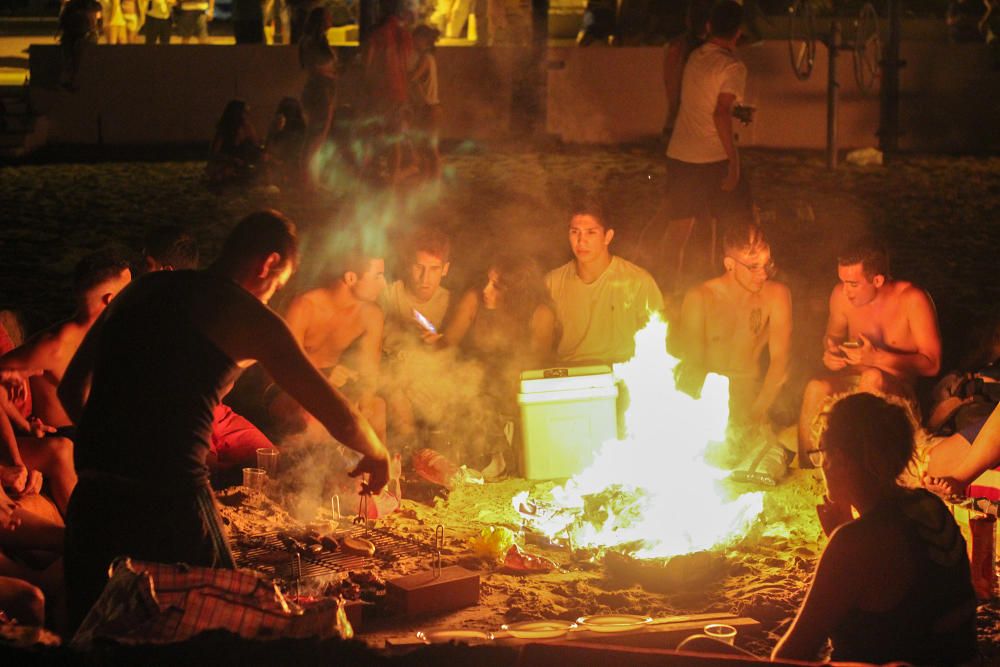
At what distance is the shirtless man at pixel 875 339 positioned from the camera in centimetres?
729

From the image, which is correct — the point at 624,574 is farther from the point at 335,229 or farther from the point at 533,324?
the point at 335,229

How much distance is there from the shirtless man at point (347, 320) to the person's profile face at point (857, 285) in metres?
2.74

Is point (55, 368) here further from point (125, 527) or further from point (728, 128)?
point (728, 128)

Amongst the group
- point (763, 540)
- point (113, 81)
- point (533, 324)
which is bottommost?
point (763, 540)

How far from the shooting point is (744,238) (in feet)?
25.0

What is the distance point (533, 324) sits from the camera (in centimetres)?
789

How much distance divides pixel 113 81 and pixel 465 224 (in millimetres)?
7880

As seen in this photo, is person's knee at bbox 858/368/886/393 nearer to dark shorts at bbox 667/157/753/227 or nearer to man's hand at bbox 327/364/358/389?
dark shorts at bbox 667/157/753/227

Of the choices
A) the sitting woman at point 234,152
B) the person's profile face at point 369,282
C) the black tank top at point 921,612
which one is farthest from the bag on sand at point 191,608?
the sitting woman at point 234,152

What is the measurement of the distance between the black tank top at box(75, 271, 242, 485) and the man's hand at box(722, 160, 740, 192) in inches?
232

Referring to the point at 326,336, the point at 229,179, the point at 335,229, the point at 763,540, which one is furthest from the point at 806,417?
the point at 229,179

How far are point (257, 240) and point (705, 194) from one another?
5.89 metres

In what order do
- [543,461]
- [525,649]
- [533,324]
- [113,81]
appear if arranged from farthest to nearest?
1. [113,81]
2. [533,324]
3. [543,461]
4. [525,649]

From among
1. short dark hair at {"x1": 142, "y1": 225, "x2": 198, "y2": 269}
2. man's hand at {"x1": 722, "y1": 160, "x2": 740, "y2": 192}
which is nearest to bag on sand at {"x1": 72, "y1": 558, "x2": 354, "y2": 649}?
short dark hair at {"x1": 142, "y1": 225, "x2": 198, "y2": 269}
